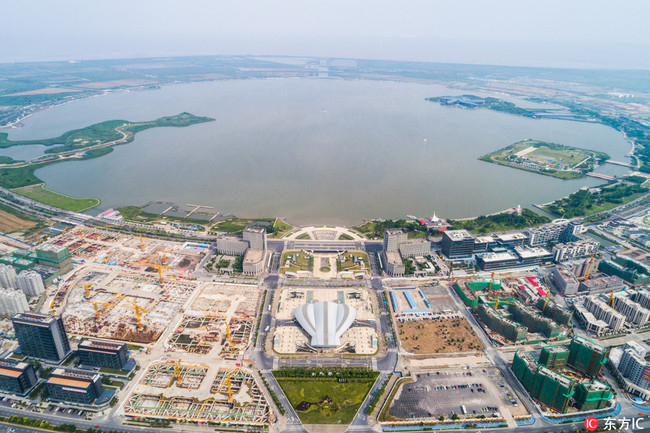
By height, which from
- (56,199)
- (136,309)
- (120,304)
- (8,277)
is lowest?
(120,304)

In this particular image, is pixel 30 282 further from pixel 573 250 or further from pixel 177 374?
pixel 573 250

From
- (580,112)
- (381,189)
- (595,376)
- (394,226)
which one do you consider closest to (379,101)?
(580,112)

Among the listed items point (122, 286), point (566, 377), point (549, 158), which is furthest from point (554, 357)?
point (549, 158)

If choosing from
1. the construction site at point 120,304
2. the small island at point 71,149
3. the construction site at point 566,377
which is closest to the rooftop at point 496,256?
the construction site at point 566,377

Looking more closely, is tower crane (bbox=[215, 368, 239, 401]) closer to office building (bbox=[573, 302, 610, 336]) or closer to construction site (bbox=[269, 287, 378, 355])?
construction site (bbox=[269, 287, 378, 355])

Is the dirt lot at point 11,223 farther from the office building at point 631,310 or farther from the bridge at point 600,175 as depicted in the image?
the bridge at point 600,175

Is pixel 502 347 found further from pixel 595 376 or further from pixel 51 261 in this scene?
pixel 51 261

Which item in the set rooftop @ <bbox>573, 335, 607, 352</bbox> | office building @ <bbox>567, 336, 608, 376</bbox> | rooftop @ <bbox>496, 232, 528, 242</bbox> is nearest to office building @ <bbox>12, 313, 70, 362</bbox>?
office building @ <bbox>567, 336, 608, 376</bbox>
